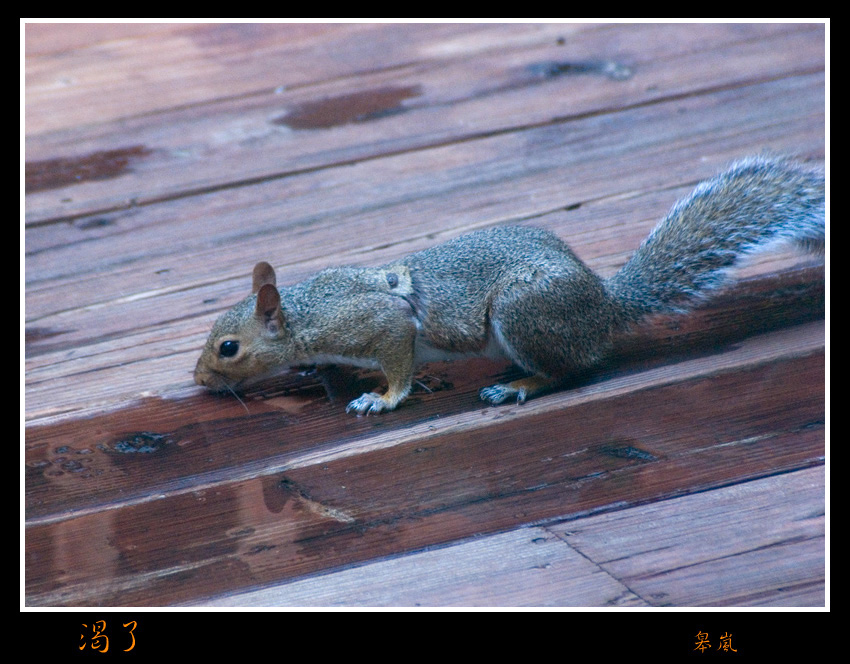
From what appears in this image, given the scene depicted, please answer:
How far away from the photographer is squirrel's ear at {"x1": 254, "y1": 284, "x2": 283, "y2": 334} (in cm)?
231

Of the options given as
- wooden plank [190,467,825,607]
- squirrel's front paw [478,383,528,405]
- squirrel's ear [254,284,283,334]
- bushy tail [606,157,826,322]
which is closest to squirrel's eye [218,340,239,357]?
squirrel's ear [254,284,283,334]

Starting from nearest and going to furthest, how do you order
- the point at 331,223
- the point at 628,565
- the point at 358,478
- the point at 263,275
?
the point at 628,565
the point at 358,478
the point at 263,275
the point at 331,223

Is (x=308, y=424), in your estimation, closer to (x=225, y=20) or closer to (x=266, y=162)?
(x=266, y=162)

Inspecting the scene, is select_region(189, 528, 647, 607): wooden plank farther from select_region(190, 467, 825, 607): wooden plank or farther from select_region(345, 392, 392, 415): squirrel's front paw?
select_region(345, 392, 392, 415): squirrel's front paw

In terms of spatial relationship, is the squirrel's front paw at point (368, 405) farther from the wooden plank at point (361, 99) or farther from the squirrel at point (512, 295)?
the wooden plank at point (361, 99)

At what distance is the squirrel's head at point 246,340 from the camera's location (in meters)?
2.21

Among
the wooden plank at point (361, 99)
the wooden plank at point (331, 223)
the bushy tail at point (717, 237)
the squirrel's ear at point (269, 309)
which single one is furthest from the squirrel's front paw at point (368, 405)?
the wooden plank at point (361, 99)

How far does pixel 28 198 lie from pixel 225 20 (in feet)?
4.41

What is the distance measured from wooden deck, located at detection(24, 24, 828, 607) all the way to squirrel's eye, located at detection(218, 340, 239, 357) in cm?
13

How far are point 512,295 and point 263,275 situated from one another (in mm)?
636

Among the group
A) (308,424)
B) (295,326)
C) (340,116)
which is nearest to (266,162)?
(340,116)

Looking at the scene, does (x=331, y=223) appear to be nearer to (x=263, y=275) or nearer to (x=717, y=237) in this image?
(x=263, y=275)

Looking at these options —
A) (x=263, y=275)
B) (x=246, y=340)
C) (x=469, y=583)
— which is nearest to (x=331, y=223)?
(x=263, y=275)

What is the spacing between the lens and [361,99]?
11.5 ft
